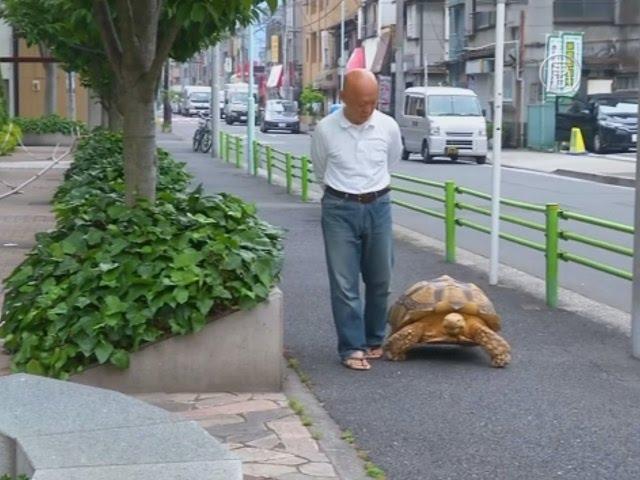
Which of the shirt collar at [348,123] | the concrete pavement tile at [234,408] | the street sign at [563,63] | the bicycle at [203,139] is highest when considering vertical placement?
the street sign at [563,63]

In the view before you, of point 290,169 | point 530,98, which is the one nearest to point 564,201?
point 290,169

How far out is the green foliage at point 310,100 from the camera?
69625 mm

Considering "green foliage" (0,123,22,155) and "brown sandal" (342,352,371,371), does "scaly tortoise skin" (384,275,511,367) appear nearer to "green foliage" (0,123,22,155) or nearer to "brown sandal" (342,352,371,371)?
"brown sandal" (342,352,371,371)

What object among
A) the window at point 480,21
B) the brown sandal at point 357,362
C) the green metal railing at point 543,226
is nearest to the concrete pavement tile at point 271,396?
the brown sandal at point 357,362

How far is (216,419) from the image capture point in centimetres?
704

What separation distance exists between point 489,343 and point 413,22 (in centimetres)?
5821

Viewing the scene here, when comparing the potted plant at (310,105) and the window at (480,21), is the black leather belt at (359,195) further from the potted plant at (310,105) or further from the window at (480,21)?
the potted plant at (310,105)

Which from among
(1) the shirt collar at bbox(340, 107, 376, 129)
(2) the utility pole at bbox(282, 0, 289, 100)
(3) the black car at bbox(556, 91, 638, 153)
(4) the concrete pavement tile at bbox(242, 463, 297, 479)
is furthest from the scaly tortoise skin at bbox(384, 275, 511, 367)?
(2) the utility pole at bbox(282, 0, 289, 100)

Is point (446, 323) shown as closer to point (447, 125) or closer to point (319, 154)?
point (319, 154)

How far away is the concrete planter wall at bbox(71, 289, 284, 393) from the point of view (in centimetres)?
751

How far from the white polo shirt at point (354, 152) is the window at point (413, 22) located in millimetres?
56477

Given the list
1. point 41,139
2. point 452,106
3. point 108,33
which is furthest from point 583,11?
point 108,33

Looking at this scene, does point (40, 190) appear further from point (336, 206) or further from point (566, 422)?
point (566, 422)

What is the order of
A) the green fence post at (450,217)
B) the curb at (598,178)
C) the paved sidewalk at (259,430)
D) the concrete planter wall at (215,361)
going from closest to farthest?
the paved sidewalk at (259,430)
the concrete planter wall at (215,361)
the green fence post at (450,217)
the curb at (598,178)
